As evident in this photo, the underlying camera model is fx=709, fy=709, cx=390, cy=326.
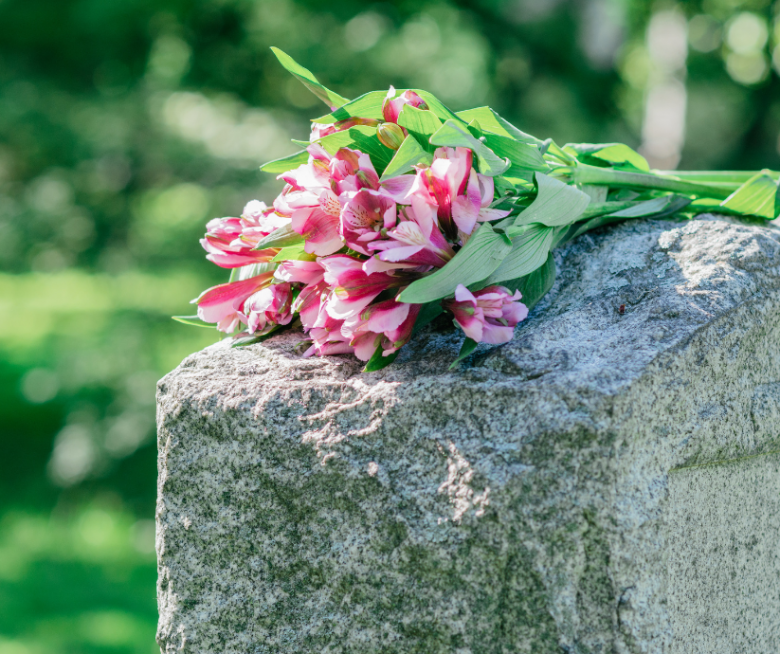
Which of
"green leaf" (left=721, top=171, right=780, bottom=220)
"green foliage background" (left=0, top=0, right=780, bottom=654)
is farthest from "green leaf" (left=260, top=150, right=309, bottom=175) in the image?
"green foliage background" (left=0, top=0, right=780, bottom=654)

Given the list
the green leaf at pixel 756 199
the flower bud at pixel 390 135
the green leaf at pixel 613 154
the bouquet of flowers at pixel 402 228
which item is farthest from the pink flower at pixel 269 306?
the green leaf at pixel 756 199

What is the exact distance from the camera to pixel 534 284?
32.6 inches

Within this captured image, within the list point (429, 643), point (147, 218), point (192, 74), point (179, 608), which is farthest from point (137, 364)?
point (429, 643)

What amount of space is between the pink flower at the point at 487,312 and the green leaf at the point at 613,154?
41 cm

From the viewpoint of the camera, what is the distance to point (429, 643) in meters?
0.71

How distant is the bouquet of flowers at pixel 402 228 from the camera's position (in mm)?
722

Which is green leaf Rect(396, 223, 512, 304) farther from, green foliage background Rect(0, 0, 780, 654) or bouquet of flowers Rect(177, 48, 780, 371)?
green foliage background Rect(0, 0, 780, 654)

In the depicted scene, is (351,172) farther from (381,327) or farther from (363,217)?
(381,327)

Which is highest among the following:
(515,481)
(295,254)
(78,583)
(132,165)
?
(295,254)

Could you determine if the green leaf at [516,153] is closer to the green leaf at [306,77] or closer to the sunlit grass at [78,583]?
the green leaf at [306,77]

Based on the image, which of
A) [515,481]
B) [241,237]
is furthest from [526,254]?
[241,237]

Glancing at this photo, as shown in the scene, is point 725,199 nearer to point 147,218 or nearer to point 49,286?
point 147,218

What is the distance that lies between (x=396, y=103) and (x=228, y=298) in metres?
0.35

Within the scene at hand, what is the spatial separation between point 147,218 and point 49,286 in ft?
3.10
